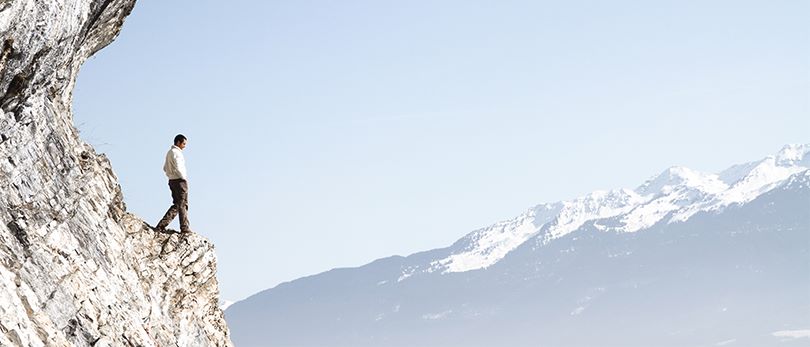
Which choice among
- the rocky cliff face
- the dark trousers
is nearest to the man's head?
the dark trousers

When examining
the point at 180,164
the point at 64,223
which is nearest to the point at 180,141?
the point at 180,164

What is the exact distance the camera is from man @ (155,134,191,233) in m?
29.0

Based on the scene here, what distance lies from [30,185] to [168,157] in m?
7.23

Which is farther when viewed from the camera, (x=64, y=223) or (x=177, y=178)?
(x=177, y=178)

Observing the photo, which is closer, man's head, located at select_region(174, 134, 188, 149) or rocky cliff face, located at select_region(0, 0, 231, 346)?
rocky cliff face, located at select_region(0, 0, 231, 346)

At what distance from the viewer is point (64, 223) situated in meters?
23.0

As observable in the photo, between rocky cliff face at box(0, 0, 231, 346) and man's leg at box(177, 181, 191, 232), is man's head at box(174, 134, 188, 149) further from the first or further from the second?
rocky cliff face at box(0, 0, 231, 346)

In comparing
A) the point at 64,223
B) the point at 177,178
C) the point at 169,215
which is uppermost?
the point at 177,178

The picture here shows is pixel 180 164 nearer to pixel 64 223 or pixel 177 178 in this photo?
pixel 177 178

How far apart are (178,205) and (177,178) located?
33.8 inches

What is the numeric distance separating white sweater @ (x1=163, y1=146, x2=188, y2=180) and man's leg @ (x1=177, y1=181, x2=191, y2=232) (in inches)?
10.0

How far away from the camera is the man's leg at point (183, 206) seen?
2927 cm

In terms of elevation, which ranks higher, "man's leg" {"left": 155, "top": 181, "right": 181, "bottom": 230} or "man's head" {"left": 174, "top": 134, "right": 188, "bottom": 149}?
"man's head" {"left": 174, "top": 134, "right": 188, "bottom": 149}

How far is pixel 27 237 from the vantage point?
2105 centimetres
